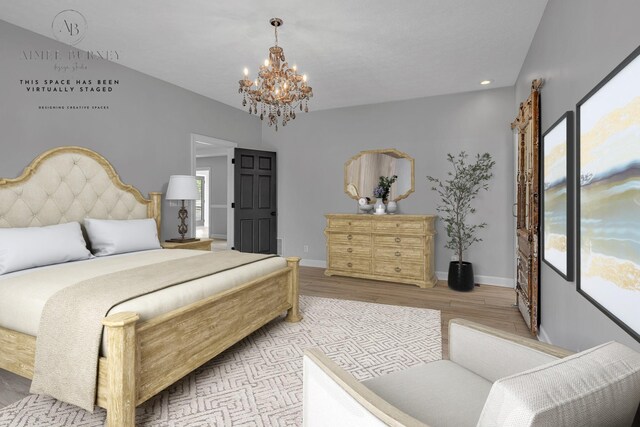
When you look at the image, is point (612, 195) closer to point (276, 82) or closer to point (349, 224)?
point (276, 82)

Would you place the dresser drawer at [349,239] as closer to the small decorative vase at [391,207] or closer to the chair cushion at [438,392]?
the small decorative vase at [391,207]

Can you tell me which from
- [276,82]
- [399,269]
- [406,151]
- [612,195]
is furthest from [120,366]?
[406,151]

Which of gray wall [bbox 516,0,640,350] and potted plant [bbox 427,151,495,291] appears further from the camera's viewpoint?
potted plant [bbox 427,151,495,291]

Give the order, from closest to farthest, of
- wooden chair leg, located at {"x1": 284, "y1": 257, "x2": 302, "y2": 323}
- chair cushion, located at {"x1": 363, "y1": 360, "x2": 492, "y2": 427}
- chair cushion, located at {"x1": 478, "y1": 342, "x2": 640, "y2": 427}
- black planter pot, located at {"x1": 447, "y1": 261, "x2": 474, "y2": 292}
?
chair cushion, located at {"x1": 478, "y1": 342, "x2": 640, "y2": 427} < chair cushion, located at {"x1": 363, "y1": 360, "x2": 492, "y2": 427} < wooden chair leg, located at {"x1": 284, "y1": 257, "x2": 302, "y2": 323} < black planter pot, located at {"x1": 447, "y1": 261, "x2": 474, "y2": 292}

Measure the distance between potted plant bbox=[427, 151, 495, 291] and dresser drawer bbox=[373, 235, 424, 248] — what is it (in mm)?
428

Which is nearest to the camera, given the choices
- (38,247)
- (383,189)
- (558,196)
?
(558,196)

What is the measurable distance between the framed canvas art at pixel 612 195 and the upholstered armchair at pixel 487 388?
339 mm

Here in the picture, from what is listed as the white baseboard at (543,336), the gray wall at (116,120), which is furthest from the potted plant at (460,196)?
the gray wall at (116,120)

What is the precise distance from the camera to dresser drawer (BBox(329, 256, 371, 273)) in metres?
4.71

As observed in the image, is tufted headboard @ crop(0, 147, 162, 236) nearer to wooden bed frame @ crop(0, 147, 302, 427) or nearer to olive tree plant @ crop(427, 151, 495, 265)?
wooden bed frame @ crop(0, 147, 302, 427)

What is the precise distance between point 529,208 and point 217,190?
7.92 metres

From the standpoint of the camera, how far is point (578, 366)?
2.43 ft

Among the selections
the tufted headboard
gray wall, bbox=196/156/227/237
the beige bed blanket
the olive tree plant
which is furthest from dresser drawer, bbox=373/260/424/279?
gray wall, bbox=196/156/227/237

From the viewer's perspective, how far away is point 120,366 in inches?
57.4
